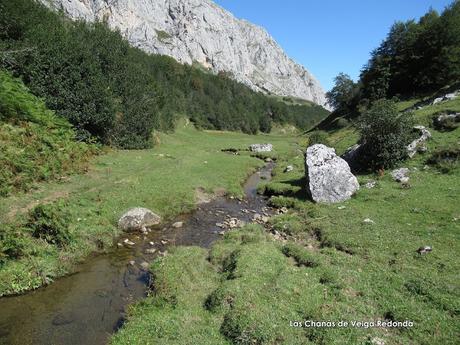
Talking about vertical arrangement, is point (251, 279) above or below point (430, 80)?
below

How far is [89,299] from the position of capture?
1541cm

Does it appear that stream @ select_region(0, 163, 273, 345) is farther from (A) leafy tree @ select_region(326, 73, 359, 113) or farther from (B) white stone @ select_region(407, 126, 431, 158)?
(A) leafy tree @ select_region(326, 73, 359, 113)

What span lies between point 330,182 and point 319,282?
1494 cm

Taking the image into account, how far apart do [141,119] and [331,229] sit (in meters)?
38.8

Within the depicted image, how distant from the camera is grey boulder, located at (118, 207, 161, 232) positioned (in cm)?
2350

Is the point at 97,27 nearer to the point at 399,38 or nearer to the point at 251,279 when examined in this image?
the point at 251,279

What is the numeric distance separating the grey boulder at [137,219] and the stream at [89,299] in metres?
0.97

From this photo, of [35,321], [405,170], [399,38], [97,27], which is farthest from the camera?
[399,38]

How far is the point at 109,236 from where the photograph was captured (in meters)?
21.7

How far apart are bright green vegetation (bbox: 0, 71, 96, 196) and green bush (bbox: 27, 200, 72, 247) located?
19.6ft

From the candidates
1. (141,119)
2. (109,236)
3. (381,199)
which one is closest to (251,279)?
(109,236)

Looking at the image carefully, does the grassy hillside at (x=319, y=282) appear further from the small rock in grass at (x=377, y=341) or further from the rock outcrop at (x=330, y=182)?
the rock outcrop at (x=330, y=182)

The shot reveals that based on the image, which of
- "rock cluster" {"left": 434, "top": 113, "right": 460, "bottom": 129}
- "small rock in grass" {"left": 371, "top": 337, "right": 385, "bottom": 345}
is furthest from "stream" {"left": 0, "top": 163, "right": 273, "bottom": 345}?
"rock cluster" {"left": 434, "top": 113, "right": 460, "bottom": 129}

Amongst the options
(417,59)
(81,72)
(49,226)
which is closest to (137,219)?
(49,226)
